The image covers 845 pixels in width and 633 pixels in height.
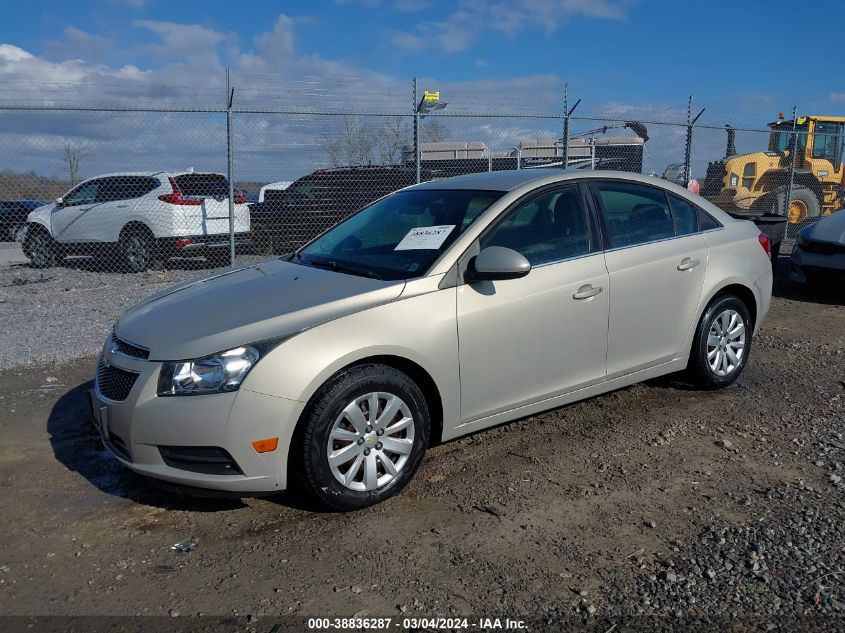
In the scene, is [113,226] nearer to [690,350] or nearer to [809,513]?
[690,350]

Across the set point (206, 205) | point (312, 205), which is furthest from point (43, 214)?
point (312, 205)

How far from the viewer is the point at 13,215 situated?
14914mm

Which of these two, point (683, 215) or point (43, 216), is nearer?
point (683, 215)

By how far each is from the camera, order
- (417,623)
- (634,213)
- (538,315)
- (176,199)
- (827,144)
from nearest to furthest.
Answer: (417,623), (538,315), (634,213), (176,199), (827,144)

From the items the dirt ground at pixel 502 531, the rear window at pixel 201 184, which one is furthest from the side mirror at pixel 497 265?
the rear window at pixel 201 184

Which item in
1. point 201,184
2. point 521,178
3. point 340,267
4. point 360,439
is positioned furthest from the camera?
point 201,184

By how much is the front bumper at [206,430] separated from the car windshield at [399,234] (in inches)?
40.2

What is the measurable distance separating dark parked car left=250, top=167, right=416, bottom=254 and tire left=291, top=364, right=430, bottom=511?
8.54m

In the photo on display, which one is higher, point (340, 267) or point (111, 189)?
point (111, 189)

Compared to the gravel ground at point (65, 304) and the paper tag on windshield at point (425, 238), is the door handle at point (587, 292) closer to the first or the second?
the paper tag on windshield at point (425, 238)

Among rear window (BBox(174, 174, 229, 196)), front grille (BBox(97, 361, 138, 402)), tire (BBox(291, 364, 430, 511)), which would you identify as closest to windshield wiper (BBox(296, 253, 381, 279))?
tire (BBox(291, 364, 430, 511))

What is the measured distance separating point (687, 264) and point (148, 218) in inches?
350

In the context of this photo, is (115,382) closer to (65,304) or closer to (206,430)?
(206,430)

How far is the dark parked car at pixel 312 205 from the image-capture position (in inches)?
466
